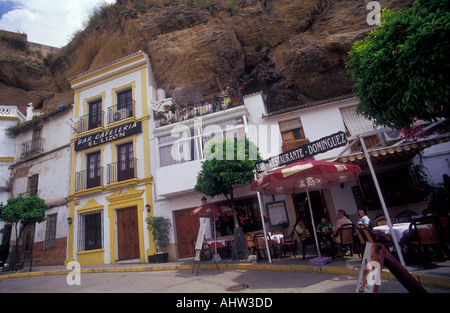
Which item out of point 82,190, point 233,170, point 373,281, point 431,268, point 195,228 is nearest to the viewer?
point 373,281

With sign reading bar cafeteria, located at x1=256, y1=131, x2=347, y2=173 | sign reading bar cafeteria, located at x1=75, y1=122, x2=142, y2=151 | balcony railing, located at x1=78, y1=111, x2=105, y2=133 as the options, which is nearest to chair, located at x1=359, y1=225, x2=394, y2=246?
sign reading bar cafeteria, located at x1=256, y1=131, x2=347, y2=173

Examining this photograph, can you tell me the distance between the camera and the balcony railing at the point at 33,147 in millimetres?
15991

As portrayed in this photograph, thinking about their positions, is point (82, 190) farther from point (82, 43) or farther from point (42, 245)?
point (82, 43)

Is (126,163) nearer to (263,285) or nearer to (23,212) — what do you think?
(23,212)

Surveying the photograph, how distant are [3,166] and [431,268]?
23375 millimetres

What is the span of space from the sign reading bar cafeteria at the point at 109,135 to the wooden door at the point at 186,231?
5.75 m

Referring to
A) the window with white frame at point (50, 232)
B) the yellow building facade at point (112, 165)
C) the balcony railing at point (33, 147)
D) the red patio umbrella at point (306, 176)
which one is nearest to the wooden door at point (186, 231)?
the yellow building facade at point (112, 165)

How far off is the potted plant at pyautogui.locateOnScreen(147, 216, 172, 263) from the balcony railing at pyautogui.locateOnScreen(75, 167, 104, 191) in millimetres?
4599

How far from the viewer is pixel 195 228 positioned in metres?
12.0

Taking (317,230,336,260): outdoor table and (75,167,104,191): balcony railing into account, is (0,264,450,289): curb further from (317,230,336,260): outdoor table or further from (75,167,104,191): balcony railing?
(75,167,104,191): balcony railing

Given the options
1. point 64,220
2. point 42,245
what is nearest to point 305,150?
point 64,220

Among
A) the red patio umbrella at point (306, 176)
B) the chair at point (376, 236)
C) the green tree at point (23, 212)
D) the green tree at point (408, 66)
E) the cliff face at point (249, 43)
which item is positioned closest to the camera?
the green tree at point (408, 66)

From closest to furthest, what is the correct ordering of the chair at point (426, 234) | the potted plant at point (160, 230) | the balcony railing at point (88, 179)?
the chair at point (426, 234)
the potted plant at point (160, 230)
the balcony railing at point (88, 179)

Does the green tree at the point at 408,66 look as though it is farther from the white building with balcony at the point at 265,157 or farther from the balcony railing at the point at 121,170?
the balcony railing at the point at 121,170
